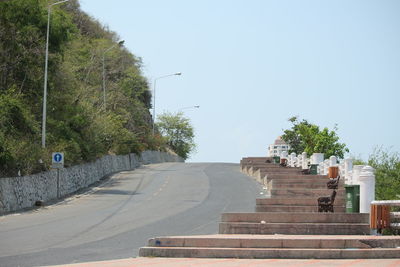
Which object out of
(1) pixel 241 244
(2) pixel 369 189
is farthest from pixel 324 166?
(1) pixel 241 244

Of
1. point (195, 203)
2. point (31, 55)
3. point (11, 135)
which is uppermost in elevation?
point (31, 55)

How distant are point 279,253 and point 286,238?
29.7 inches

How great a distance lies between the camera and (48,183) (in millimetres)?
41625

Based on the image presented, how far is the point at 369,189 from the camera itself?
67.5 feet

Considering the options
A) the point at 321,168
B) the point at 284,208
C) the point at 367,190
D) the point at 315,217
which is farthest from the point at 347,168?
the point at 315,217

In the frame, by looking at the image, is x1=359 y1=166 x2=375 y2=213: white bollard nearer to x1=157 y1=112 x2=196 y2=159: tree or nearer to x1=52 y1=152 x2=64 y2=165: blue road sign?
x1=52 y1=152 x2=64 y2=165: blue road sign

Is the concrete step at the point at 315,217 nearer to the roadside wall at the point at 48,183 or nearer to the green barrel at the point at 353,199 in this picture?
the green barrel at the point at 353,199

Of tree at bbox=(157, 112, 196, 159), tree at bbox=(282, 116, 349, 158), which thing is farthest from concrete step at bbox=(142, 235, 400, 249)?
tree at bbox=(157, 112, 196, 159)

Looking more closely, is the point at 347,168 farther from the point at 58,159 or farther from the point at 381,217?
the point at 58,159

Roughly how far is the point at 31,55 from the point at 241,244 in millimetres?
32697

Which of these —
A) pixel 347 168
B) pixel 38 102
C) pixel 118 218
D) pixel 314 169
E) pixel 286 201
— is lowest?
pixel 118 218

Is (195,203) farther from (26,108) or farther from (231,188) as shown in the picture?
(26,108)

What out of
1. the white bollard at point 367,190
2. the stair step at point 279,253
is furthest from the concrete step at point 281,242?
the white bollard at point 367,190

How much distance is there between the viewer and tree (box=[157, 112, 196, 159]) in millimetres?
139000
